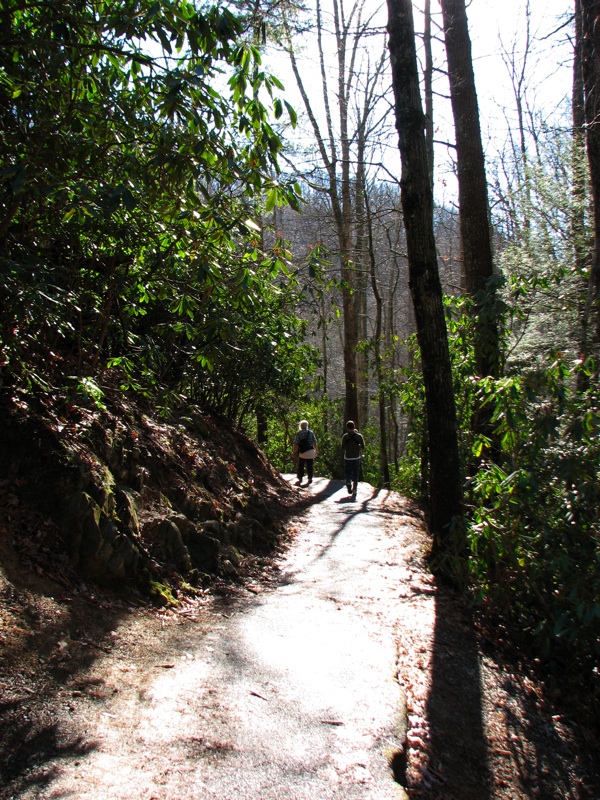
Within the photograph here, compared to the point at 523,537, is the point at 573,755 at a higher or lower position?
lower

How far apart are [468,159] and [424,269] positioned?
3.02 meters

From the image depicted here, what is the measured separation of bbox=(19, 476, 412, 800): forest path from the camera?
9.70 ft

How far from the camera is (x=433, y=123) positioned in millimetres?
17234

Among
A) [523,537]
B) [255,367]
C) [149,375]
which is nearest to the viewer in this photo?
[523,537]

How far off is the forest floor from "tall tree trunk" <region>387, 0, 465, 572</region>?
1.56 meters

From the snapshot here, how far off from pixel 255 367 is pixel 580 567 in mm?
8364

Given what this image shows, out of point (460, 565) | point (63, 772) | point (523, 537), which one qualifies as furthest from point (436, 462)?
point (63, 772)

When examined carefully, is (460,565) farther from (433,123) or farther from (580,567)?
(433,123)

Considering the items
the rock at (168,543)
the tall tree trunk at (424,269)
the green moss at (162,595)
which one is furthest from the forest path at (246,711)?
the tall tree trunk at (424,269)

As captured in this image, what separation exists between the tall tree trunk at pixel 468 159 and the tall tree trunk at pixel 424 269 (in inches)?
68.9

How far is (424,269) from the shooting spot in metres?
7.03

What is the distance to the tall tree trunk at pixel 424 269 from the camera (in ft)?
23.0

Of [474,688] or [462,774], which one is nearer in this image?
[462,774]

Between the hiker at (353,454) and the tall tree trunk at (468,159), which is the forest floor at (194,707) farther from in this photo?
the hiker at (353,454)
